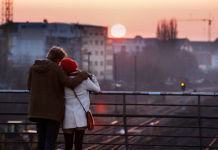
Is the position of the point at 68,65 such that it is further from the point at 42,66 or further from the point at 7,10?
the point at 7,10

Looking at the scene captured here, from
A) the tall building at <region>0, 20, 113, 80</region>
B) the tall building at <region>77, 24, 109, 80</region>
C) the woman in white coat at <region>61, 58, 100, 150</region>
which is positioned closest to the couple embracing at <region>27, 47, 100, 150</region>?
the woman in white coat at <region>61, 58, 100, 150</region>

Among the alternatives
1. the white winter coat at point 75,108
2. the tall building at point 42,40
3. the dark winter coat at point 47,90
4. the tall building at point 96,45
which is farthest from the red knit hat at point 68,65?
the tall building at point 96,45

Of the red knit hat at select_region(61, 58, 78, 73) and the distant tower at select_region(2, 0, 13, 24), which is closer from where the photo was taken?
the red knit hat at select_region(61, 58, 78, 73)

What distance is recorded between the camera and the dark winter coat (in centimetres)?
585

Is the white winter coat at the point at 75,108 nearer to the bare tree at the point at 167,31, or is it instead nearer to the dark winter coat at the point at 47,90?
the dark winter coat at the point at 47,90

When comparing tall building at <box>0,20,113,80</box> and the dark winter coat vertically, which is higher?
tall building at <box>0,20,113,80</box>

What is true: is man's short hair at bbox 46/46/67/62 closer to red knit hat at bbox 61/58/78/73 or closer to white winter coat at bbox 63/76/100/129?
red knit hat at bbox 61/58/78/73

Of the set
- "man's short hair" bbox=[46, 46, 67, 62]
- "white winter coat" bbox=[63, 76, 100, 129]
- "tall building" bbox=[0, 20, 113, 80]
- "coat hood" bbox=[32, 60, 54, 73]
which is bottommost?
"white winter coat" bbox=[63, 76, 100, 129]

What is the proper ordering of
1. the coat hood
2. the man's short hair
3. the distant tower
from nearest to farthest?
1. the coat hood
2. the man's short hair
3. the distant tower

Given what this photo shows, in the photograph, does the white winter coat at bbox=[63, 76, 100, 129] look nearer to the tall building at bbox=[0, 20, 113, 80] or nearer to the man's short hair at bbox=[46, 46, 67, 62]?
the man's short hair at bbox=[46, 46, 67, 62]

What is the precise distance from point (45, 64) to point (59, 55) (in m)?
0.21

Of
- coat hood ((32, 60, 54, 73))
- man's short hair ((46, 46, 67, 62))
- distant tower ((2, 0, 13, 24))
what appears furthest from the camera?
distant tower ((2, 0, 13, 24))

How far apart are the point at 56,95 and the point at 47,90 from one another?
0.40 feet

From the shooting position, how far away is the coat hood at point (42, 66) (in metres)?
5.84
